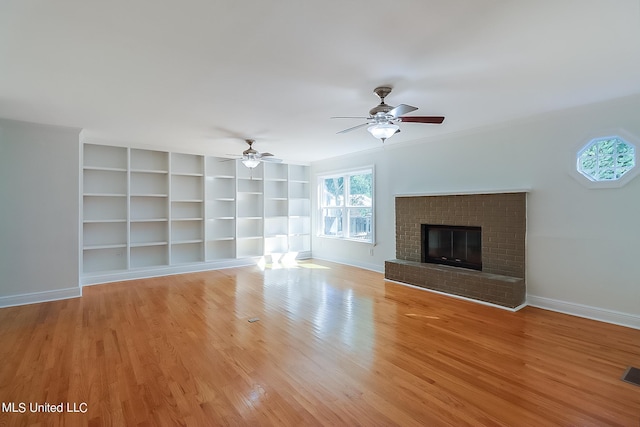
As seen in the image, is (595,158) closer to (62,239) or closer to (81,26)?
(81,26)

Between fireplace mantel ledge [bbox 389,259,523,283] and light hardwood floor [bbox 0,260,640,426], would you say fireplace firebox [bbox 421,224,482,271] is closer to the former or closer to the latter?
fireplace mantel ledge [bbox 389,259,523,283]

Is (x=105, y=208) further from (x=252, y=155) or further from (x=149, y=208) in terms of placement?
(x=252, y=155)

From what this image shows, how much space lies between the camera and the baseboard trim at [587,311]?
10.8 feet

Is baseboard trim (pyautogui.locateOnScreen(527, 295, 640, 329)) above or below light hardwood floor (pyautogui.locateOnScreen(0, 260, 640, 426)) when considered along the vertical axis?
above

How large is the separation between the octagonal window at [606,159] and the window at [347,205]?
341 cm

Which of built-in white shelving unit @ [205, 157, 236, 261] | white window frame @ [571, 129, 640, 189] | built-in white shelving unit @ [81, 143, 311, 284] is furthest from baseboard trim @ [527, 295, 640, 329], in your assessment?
built-in white shelving unit @ [205, 157, 236, 261]

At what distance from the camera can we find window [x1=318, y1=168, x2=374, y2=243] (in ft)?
21.1

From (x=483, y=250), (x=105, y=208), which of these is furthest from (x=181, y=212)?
(x=483, y=250)

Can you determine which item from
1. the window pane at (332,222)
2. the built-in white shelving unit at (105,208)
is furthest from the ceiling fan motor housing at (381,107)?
the built-in white shelving unit at (105,208)

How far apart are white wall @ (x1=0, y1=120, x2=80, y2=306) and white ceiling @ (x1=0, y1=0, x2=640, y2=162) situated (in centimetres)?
43

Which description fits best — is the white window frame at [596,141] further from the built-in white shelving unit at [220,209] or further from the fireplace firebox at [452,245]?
the built-in white shelving unit at [220,209]

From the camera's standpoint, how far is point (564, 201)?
374cm

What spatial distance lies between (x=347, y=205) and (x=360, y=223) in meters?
0.56

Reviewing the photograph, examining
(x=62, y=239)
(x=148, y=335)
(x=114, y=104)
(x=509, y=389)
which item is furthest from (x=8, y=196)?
(x=509, y=389)
